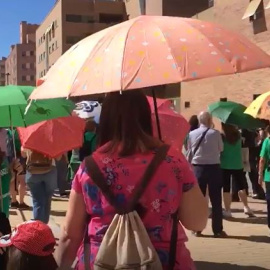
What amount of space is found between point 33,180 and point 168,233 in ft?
17.0

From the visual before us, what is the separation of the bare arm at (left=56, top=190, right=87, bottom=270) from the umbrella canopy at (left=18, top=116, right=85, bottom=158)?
4585mm

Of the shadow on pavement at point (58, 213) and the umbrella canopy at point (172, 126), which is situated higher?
the umbrella canopy at point (172, 126)

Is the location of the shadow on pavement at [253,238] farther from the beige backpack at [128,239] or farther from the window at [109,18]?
the window at [109,18]

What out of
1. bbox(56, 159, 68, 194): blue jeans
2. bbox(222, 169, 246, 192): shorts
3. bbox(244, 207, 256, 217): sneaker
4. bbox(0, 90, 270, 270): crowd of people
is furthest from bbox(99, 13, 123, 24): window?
bbox(0, 90, 270, 270): crowd of people

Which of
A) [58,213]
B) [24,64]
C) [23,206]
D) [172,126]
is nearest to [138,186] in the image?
[172,126]

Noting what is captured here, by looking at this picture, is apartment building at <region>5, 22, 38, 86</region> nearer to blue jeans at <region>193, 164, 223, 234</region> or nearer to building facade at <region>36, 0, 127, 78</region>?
building facade at <region>36, 0, 127, 78</region>

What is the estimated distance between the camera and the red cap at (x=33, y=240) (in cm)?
317

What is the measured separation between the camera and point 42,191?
773 centimetres

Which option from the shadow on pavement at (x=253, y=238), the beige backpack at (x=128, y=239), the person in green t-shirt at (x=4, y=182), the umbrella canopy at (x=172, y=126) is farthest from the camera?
the shadow on pavement at (x=253, y=238)

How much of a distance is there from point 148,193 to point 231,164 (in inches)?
286

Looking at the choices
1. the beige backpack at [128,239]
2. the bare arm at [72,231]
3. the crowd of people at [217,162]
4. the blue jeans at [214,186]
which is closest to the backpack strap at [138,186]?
the beige backpack at [128,239]

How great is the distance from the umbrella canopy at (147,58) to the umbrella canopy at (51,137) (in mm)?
3989

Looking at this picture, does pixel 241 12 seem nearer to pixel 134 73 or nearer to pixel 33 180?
pixel 33 180

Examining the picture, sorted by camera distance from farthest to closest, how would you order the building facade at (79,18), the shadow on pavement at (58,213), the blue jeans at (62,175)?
the building facade at (79,18) → the blue jeans at (62,175) → the shadow on pavement at (58,213)
